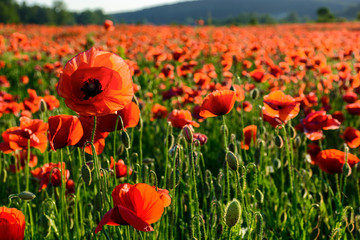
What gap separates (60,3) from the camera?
76875mm

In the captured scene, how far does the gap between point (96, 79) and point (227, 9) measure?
189 m

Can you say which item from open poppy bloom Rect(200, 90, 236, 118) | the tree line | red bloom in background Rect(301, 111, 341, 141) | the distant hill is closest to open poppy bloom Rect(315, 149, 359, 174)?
red bloom in background Rect(301, 111, 341, 141)

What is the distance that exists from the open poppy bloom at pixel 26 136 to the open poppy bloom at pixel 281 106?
1.02 m

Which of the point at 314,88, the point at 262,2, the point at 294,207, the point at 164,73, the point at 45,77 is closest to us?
the point at 294,207

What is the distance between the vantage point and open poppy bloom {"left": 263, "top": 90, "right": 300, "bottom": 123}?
156cm

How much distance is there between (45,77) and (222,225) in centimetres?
574

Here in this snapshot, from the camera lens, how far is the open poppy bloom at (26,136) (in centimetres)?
168

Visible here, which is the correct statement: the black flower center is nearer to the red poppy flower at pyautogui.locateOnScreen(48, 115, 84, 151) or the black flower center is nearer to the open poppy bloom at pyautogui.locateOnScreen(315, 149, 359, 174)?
the red poppy flower at pyautogui.locateOnScreen(48, 115, 84, 151)

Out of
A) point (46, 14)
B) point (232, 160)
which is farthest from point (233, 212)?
point (46, 14)

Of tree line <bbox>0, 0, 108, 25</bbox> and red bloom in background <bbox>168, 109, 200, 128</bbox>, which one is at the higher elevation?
tree line <bbox>0, 0, 108, 25</bbox>

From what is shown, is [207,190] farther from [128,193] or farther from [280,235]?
[128,193]

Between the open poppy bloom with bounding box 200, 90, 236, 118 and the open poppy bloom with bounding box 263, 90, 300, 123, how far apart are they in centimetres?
23

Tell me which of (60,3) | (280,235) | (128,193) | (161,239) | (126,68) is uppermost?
(60,3)

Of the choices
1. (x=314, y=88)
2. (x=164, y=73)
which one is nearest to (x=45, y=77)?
(x=164, y=73)
